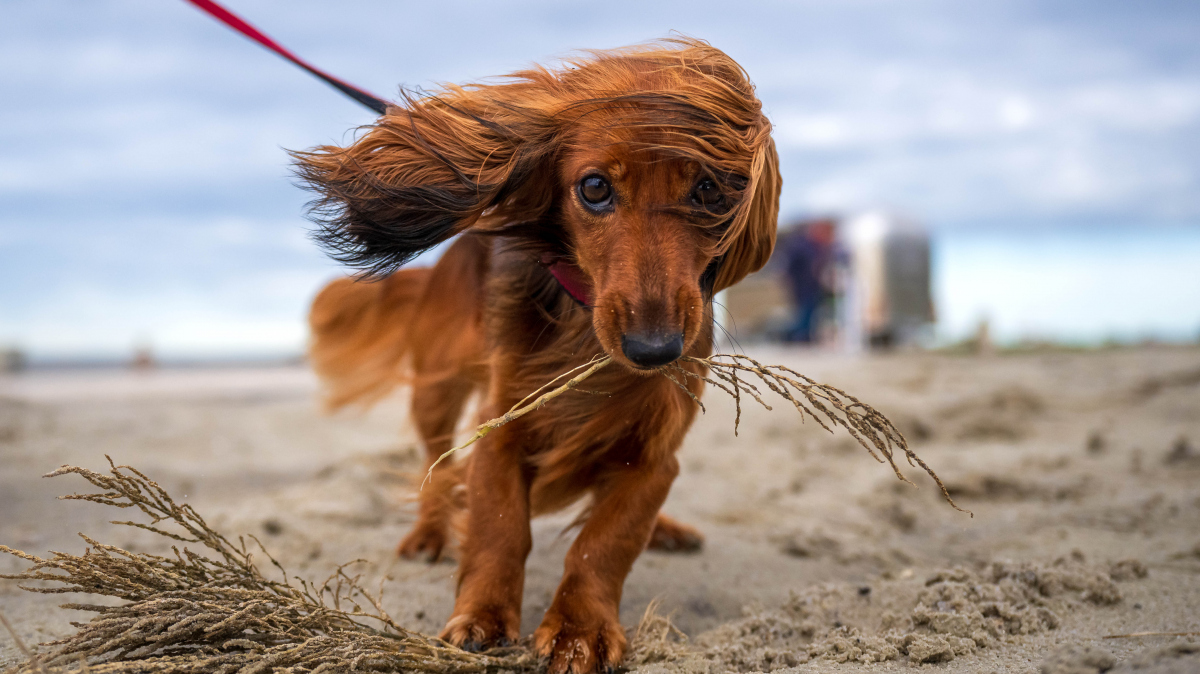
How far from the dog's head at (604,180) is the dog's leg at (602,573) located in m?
0.52

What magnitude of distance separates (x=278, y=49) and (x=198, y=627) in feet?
5.25

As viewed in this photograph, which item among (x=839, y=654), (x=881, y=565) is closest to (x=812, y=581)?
(x=881, y=565)

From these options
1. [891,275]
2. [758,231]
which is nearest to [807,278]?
[891,275]

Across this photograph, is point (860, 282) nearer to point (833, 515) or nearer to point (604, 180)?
point (833, 515)

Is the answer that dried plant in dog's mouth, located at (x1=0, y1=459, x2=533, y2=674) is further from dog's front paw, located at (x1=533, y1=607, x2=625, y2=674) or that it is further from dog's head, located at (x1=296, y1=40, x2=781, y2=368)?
dog's head, located at (x1=296, y1=40, x2=781, y2=368)

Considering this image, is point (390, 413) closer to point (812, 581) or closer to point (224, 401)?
point (224, 401)

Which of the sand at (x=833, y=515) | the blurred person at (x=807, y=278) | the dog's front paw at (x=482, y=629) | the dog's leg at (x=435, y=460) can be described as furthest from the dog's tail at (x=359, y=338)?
the blurred person at (x=807, y=278)

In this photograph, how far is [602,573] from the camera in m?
2.03

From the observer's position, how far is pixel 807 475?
455 centimetres

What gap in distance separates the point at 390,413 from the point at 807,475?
422 centimetres

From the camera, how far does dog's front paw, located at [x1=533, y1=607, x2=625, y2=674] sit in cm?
186

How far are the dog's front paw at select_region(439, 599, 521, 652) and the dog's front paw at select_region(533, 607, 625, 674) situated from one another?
Answer: 7 cm

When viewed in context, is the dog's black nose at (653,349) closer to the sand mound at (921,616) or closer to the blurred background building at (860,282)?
the sand mound at (921,616)

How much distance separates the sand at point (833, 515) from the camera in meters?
1.99
